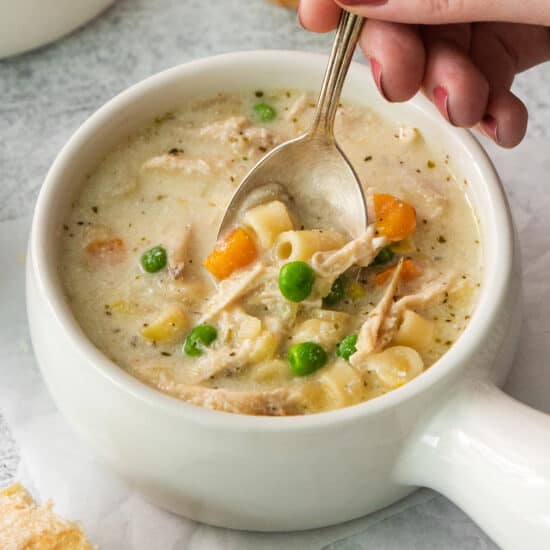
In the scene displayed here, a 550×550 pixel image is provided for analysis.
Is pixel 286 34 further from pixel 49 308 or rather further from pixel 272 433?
pixel 272 433

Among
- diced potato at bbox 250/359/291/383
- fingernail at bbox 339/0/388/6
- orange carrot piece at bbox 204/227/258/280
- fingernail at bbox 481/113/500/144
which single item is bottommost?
diced potato at bbox 250/359/291/383

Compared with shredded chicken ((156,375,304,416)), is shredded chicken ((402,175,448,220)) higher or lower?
higher

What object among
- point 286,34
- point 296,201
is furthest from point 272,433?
point 286,34

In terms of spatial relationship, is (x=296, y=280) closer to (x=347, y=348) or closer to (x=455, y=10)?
(x=347, y=348)

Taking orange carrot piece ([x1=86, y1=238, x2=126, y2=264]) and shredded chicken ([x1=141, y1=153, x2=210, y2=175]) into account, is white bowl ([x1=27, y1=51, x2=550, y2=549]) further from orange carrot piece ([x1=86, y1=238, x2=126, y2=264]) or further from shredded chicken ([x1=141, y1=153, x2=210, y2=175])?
shredded chicken ([x1=141, y1=153, x2=210, y2=175])

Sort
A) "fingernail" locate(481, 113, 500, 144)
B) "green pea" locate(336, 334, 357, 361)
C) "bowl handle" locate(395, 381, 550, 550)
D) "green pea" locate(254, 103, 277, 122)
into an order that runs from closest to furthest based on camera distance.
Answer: "bowl handle" locate(395, 381, 550, 550) → "green pea" locate(336, 334, 357, 361) → "fingernail" locate(481, 113, 500, 144) → "green pea" locate(254, 103, 277, 122)

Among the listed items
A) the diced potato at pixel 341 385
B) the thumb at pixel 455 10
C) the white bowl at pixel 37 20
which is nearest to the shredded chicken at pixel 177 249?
the diced potato at pixel 341 385

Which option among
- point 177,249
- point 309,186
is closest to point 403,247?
point 309,186

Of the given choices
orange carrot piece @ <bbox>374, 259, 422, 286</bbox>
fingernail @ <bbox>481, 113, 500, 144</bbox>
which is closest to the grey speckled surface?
fingernail @ <bbox>481, 113, 500, 144</bbox>
